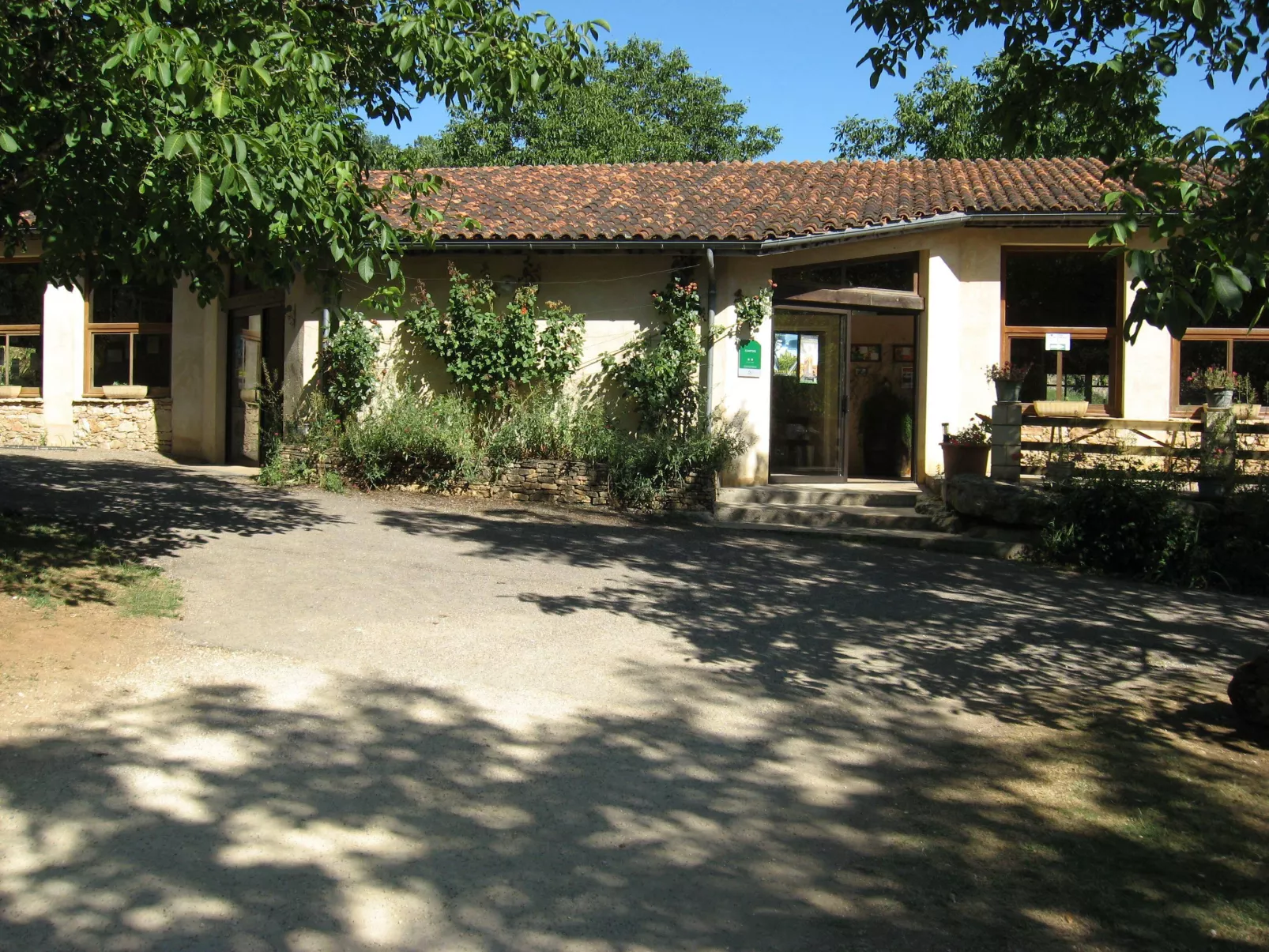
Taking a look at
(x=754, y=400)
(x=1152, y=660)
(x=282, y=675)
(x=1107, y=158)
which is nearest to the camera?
(x=282, y=675)

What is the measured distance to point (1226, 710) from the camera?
225 inches

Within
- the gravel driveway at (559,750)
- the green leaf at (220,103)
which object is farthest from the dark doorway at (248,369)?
the green leaf at (220,103)

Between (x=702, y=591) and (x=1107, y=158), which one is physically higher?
(x=1107, y=158)

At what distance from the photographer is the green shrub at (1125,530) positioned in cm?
934

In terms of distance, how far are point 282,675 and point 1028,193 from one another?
38.2ft

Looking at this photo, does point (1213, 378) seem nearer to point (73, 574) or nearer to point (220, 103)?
point (220, 103)

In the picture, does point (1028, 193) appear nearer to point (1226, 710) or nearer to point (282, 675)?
point (1226, 710)

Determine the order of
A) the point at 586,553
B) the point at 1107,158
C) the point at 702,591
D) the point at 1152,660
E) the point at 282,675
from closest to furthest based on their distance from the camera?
1. the point at 282,675
2. the point at 1107,158
3. the point at 1152,660
4. the point at 702,591
5. the point at 586,553

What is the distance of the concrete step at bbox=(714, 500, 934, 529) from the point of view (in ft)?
37.9

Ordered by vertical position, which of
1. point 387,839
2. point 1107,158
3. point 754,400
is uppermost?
point 1107,158

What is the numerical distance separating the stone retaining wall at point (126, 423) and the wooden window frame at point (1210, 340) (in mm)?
14478

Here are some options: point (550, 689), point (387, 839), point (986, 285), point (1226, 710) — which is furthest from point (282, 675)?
point (986, 285)

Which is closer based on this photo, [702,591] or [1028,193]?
[702,591]

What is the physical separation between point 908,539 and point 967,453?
5.39 ft
